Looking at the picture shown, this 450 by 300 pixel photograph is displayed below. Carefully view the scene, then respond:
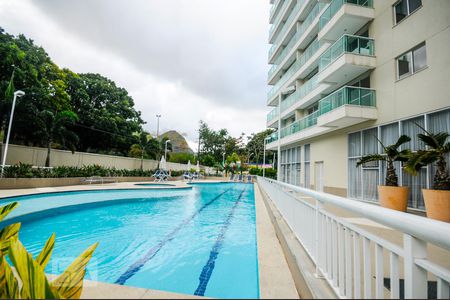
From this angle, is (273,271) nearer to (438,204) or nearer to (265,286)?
(265,286)

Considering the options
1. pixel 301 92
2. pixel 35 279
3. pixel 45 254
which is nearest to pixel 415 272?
pixel 35 279

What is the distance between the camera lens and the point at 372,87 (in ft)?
34.9

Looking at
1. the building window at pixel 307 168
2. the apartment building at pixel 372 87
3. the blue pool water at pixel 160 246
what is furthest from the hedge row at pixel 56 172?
the building window at pixel 307 168

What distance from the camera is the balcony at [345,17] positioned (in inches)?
425

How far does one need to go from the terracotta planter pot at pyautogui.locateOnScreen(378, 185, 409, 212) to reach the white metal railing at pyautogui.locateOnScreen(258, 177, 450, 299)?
5.89 m

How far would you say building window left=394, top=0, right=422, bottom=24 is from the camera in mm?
8559

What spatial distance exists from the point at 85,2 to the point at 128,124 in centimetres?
2027

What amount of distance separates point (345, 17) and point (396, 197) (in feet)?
31.3

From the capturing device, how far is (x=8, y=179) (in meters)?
10.7

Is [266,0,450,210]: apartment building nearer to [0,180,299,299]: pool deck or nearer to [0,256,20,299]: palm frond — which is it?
[0,180,299,299]: pool deck

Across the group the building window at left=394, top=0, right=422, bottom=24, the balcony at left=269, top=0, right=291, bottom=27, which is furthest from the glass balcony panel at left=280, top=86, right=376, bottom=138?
the balcony at left=269, top=0, right=291, bottom=27

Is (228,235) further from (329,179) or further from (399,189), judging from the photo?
(329,179)

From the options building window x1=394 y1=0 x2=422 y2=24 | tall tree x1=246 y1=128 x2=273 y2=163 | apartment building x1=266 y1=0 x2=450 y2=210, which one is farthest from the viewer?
tall tree x1=246 y1=128 x2=273 y2=163

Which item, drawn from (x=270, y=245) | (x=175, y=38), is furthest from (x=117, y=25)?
(x=270, y=245)
